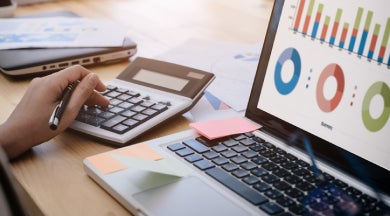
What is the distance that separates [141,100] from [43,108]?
0.16 metres

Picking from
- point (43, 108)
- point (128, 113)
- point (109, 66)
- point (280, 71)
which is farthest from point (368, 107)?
point (109, 66)

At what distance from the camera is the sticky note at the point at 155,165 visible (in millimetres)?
583

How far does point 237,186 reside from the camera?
569 millimetres

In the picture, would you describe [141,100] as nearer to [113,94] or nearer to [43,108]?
[113,94]

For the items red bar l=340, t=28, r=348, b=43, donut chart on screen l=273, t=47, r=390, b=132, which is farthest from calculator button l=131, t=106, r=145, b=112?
red bar l=340, t=28, r=348, b=43

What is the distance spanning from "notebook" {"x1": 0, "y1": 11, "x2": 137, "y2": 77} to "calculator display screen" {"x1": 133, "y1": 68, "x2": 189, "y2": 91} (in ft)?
0.58

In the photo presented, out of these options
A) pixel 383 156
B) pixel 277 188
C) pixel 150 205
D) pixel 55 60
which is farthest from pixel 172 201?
pixel 55 60

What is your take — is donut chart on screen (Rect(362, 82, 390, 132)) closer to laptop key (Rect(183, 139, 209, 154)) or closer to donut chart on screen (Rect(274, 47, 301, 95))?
donut chart on screen (Rect(274, 47, 301, 95))

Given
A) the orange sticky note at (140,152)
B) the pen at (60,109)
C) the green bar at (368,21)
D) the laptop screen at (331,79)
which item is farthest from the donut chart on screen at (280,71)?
the pen at (60,109)

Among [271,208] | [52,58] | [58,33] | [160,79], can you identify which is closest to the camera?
[271,208]

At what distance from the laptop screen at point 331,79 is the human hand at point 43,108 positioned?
26 cm

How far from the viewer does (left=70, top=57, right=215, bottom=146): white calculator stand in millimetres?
706

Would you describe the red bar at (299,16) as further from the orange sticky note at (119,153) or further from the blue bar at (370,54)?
the orange sticky note at (119,153)

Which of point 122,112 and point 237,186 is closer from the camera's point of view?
point 237,186
